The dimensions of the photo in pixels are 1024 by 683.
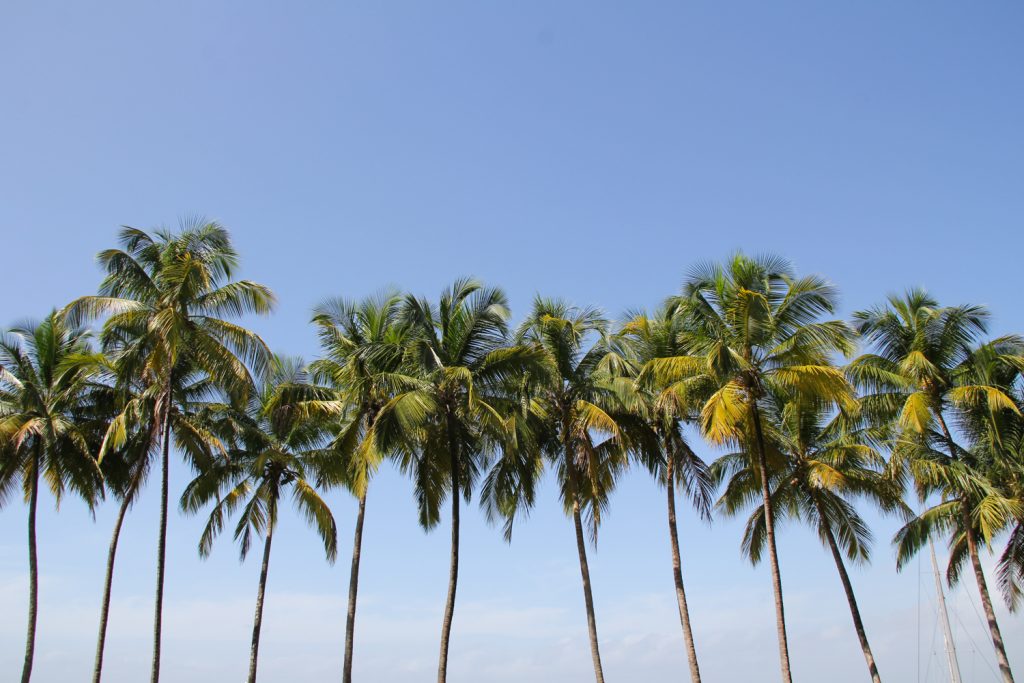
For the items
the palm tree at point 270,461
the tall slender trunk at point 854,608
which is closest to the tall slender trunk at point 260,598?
the palm tree at point 270,461

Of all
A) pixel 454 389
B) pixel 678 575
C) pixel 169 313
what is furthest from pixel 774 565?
pixel 169 313

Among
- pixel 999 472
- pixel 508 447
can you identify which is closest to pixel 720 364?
pixel 508 447

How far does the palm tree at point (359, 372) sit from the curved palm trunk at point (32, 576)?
8128mm

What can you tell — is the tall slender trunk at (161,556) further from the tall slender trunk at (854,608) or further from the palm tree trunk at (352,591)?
the tall slender trunk at (854,608)

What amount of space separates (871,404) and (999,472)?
397 centimetres

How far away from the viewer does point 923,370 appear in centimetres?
2450

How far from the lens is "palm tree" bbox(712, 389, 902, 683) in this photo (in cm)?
2388

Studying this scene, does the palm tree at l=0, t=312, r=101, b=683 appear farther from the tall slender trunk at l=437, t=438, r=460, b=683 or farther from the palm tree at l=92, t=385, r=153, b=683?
the tall slender trunk at l=437, t=438, r=460, b=683

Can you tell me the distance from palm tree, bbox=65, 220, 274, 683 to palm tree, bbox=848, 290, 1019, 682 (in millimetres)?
18104

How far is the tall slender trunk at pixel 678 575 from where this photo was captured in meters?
22.7

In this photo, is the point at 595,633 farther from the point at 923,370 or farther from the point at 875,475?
the point at 923,370

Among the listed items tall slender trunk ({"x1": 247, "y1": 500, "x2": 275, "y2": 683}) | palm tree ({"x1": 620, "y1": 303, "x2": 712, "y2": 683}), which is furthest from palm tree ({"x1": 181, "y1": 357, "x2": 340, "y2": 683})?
palm tree ({"x1": 620, "y1": 303, "x2": 712, "y2": 683})

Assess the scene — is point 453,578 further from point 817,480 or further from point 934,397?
point 934,397

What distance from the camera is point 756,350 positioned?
21781 millimetres
